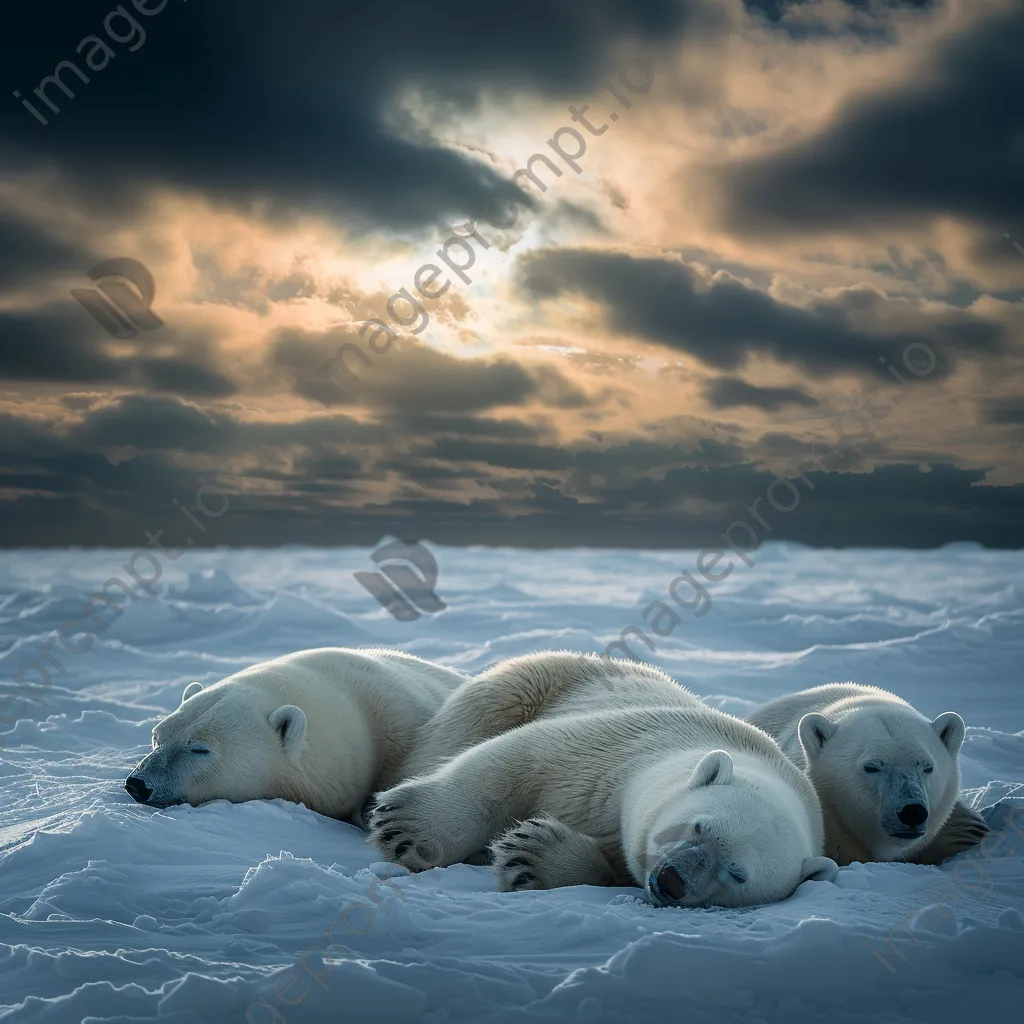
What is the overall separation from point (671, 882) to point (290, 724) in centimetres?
254

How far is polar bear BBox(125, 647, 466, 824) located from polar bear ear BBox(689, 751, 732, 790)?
240cm

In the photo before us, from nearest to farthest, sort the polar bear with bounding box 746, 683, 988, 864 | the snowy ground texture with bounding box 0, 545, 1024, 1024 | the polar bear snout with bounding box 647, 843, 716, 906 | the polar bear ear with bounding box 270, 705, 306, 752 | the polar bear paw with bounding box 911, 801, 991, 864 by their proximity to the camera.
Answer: the snowy ground texture with bounding box 0, 545, 1024, 1024 < the polar bear snout with bounding box 647, 843, 716, 906 < the polar bear with bounding box 746, 683, 988, 864 < the polar bear paw with bounding box 911, 801, 991, 864 < the polar bear ear with bounding box 270, 705, 306, 752

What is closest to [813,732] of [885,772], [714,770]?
[885,772]

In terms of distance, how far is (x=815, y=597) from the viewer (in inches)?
762

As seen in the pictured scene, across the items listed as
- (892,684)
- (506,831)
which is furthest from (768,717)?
(892,684)

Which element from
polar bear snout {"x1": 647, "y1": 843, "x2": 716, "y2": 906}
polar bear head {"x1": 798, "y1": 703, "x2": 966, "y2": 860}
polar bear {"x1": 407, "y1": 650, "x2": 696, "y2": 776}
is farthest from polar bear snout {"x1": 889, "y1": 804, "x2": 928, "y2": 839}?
polar bear snout {"x1": 647, "y1": 843, "x2": 716, "y2": 906}

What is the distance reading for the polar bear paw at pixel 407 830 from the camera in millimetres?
3795

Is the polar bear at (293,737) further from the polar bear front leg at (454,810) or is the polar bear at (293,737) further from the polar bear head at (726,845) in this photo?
the polar bear head at (726,845)

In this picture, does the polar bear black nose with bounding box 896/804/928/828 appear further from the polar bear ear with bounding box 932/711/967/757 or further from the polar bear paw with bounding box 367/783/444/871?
the polar bear paw with bounding box 367/783/444/871

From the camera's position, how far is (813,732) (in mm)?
4477

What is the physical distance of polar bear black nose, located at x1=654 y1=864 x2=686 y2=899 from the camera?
293cm

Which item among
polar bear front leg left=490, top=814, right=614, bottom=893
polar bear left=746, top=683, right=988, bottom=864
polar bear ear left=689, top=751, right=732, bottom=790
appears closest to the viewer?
polar bear ear left=689, top=751, right=732, bottom=790

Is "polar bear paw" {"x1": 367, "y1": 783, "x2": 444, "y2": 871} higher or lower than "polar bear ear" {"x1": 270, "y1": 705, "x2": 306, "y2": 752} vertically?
lower

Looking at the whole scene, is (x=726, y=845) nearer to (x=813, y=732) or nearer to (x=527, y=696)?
(x=813, y=732)
